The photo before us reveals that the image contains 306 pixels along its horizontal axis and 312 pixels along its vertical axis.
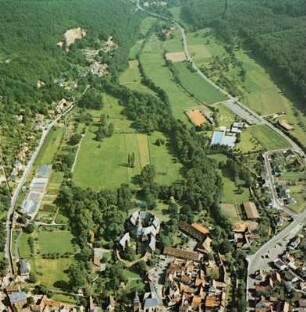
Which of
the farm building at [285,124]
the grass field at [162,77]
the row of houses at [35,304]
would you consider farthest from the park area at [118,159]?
the row of houses at [35,304]

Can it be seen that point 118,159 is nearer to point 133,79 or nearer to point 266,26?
point 133,79

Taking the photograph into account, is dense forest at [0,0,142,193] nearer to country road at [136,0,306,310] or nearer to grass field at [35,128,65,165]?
grass field at [35,128,65,165]

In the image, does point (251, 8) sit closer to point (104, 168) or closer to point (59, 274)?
point (104, 168)

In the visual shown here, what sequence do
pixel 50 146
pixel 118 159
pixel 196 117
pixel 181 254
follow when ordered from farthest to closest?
pixel 196 117, pixel 50 146, pixel 118 159, pixel 181 254

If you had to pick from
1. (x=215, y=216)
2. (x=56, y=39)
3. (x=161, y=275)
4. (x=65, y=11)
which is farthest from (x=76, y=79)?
(x=161, y=275)

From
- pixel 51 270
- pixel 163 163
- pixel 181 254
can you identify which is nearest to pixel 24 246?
pixel 51 270

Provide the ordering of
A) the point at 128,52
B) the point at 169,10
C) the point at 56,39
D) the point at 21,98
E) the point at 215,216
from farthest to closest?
1. the point at 169,10
2. the point at 128,52
3. the point at 56,39
4. the point at 21,98
5. the point at 215,216

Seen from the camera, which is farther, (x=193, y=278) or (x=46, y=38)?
(x=46, y=38)

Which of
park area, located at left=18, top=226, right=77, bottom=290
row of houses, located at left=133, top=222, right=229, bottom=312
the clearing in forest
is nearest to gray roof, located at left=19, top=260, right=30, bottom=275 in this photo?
park area, located at left=18, top=226, right=77, bottom=290
